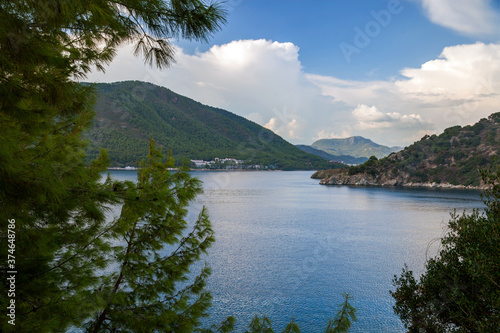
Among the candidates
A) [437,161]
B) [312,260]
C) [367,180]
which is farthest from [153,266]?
[437,161]

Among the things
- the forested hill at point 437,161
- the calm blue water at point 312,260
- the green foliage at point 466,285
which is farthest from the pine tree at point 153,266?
the forested hill at point 437,161

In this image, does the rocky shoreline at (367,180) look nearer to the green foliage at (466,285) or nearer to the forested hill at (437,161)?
the forested hill at (437,161)

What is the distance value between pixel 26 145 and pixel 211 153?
11320 centimetres

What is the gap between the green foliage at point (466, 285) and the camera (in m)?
5.30

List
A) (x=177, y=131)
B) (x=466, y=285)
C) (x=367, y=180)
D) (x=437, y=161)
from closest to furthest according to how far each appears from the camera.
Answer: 1. (x=466, y=285)
2. (x=437, y=161)
3. (x=367, y=180)
4. (x=177, y=131)

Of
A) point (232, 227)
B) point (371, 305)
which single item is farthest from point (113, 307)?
point (232, 227)

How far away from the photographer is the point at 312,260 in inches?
737

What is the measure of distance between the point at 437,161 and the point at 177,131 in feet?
285

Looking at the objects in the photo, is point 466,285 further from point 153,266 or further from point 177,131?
point 177,131

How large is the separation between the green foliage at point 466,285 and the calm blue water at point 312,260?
1133 millimetres

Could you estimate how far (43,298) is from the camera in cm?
302

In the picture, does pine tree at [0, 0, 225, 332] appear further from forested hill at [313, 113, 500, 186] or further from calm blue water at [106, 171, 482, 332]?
forested hill at [313, 113, 500, 186]

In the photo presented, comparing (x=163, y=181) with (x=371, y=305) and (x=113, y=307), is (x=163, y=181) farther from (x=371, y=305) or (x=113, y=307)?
(x=371, y=305)

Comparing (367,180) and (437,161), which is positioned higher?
(437,161)
